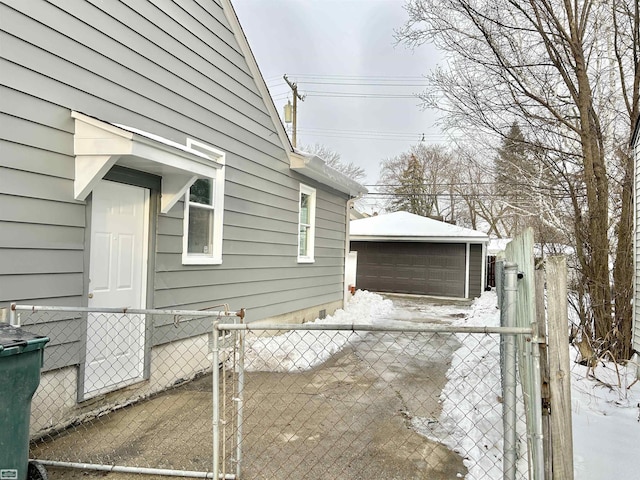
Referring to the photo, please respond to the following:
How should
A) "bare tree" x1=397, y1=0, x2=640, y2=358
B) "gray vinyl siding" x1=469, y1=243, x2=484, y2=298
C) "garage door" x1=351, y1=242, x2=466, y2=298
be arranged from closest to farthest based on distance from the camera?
"bare tree" x1=397, y1=0, x2=640, y2=358
"gray vinyl siding" x1=469, y1=243, x2=484, y2=298
"garage door" x1=351, y1=242, x2=466, y2=298

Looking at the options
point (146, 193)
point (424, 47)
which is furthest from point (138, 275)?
point (424, 47)

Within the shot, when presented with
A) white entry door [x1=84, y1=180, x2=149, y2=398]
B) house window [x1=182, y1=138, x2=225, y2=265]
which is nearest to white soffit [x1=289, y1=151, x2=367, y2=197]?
→ house window [x1=182, y1=138, x2=225, y2=265]

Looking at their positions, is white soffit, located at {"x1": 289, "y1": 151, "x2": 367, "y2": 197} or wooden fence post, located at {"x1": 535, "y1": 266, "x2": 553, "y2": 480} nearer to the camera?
wooden fence post, located at {"x1": 535, "y1": 266, "x2": 553, "y2": 480}

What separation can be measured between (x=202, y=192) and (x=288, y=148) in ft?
8.68

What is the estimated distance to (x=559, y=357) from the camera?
2061mm

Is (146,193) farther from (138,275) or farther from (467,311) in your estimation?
(467,311)

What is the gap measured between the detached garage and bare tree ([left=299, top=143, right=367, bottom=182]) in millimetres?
20111

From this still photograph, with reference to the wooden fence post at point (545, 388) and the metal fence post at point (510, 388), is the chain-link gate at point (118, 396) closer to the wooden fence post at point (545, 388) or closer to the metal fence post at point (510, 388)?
the metal fence post at point (510, 388)

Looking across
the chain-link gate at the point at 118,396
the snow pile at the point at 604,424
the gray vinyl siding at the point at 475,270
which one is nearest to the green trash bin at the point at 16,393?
the chain-link gate at the point at 118,396

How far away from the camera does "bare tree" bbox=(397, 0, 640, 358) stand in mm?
6543

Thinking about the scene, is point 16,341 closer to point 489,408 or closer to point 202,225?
point 202,225

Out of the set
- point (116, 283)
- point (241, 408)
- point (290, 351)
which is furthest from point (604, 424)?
point (116, 283)

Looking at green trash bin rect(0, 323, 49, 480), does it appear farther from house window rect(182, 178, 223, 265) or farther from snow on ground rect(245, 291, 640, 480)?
house window rect(182, 178, 223, 265)

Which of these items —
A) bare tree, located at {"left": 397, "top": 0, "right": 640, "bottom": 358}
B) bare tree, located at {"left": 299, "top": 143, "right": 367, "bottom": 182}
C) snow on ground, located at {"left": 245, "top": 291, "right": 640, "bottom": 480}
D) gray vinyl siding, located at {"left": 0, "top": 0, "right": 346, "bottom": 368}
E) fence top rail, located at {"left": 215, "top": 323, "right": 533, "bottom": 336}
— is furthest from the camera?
bare tree, located at {"left": 299, "top": 143, "right": 367, "bottom": 182}
